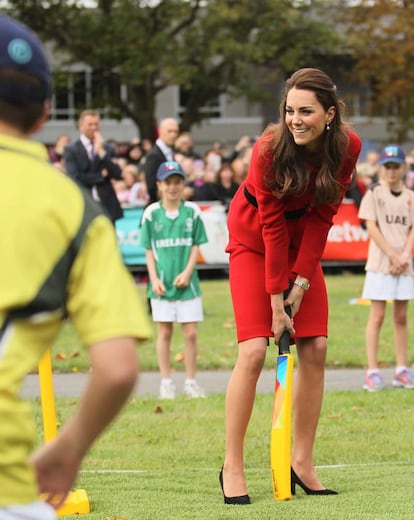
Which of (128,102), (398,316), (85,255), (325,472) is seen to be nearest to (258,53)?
(128,102)

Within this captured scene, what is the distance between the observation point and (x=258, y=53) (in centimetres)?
3928

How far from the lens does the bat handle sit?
5713 mm

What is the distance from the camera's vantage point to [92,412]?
8.67 feet

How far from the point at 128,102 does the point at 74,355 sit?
3235 cm

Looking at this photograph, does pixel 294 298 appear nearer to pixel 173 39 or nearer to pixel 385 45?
pixel 173 39

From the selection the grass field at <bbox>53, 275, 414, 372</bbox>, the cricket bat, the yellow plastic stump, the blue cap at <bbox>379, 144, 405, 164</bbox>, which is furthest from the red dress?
the grass field at <bbox>53, 275, 414, 372</bbox>

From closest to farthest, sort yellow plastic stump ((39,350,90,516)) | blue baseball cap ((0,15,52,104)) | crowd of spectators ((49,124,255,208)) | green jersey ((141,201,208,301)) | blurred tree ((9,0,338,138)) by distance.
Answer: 1. blue baseball cap ((0,15,52,104))
2. yellow plastic stump ((39,350,90,516))
3. green jersey ((141,201,208,301))
4. crowd of spectators ((49,124,255,208))
5. blurred tree ((9,0,338,138))

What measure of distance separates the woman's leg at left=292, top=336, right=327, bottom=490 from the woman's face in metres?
1.05

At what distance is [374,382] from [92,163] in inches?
204

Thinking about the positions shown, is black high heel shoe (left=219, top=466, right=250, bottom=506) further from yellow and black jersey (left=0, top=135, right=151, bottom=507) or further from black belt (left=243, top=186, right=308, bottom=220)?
yellow and black jersey (left=0, top=135, right=151, bottom=507)

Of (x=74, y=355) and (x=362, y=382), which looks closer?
(x=362, y=382)

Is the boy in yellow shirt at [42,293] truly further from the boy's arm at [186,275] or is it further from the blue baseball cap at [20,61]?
the boy's arm at [186,275]

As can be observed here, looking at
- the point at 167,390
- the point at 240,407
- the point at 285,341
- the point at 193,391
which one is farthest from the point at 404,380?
the point at 285,341

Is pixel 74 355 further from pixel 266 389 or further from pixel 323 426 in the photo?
pixel 323 426
